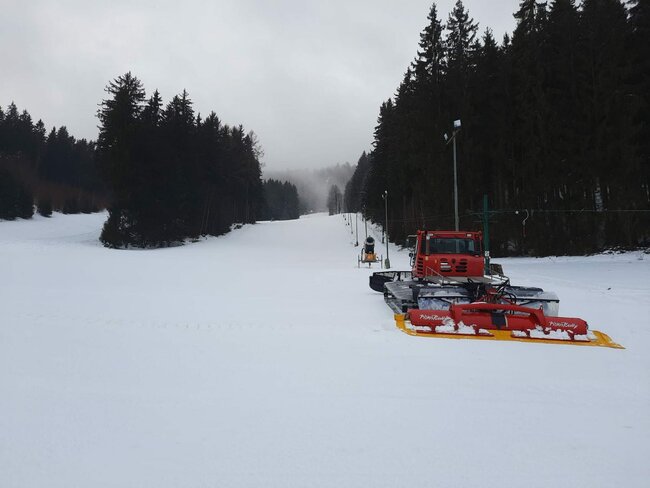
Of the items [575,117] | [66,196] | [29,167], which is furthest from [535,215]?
[29,167]

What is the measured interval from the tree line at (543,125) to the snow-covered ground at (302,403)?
20.8m

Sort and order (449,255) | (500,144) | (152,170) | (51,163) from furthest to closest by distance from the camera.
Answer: (51,163) → (152,170) → (500,144) → (449,255)

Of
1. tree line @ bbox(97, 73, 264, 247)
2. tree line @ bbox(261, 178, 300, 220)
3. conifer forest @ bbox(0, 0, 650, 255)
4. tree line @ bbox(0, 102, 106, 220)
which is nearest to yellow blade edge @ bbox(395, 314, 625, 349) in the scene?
conifer forest @ bbox(0, 0, 650, 255)

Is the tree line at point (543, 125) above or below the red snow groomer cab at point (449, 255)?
above

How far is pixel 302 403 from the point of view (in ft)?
16.0

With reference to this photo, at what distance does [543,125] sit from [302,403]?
112 ft

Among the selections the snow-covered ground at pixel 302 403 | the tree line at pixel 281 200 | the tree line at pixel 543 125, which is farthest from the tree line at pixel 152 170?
the tree line at pixel 281 200

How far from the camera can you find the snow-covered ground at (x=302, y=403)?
352 centimetres

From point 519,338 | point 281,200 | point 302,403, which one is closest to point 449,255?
point 519,338

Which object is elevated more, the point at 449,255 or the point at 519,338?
the point at 449,255

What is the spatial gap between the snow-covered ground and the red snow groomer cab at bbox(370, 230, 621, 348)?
67cm

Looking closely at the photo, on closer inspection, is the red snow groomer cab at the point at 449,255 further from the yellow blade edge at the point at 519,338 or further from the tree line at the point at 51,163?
the tree line at the point at 51,163

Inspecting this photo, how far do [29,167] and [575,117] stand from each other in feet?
334

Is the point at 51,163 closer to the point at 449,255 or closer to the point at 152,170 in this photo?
the point at 152,170
